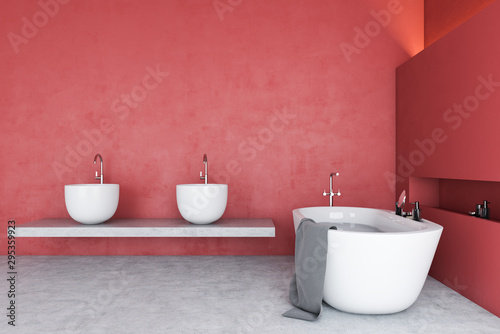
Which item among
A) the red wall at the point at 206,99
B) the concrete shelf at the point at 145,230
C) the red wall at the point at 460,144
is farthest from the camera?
the red wall at the point at 206,99

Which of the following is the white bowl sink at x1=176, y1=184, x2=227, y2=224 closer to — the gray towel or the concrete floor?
the concrete floor

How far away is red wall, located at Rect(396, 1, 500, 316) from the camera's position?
2424 millimetres

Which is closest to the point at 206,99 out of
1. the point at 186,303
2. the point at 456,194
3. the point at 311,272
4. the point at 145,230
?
the point at 145,230

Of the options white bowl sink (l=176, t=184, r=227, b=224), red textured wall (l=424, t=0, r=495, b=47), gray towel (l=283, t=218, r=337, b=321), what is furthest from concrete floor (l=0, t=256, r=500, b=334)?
red textured wall (l=424, t=0, r=495, b=47)

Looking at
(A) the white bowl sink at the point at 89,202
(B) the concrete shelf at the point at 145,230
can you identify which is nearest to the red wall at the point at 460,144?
(B) the concrete shelf at the point at 145,230

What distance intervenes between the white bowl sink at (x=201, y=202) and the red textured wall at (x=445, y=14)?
2649 mm

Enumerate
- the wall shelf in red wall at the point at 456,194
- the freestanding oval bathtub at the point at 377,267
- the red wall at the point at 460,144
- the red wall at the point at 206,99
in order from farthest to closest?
the red wall at the point at 206,99
the wall shelf in red wall at the point at 456,194
the red wall at the point at 460,144
the freestanding oval bathtub at the point at 377,267

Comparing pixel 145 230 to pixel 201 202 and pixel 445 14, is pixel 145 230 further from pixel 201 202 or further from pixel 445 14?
pixel 445 14

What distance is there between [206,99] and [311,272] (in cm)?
228

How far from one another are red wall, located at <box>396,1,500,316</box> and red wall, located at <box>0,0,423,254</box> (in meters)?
0.50

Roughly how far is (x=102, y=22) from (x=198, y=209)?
2325mm

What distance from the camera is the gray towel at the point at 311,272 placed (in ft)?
7.55

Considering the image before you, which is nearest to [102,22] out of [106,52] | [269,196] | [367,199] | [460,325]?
[106,52]

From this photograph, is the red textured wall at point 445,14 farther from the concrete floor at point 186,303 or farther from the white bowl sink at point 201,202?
the white bowl sink at point 201,202
